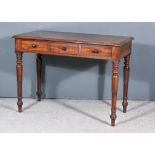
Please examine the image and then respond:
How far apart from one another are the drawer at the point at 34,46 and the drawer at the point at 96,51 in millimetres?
358

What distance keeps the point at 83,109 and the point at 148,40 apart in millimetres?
1005

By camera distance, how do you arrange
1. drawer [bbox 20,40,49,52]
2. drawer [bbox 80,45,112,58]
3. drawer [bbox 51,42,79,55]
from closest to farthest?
1. drawer [bbox 80,45,112,58]
2. drawer [bbox 51,42,79,55]
3. drawer [bbox 20,40,49,52]

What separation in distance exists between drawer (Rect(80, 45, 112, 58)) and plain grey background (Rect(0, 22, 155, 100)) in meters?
0.76

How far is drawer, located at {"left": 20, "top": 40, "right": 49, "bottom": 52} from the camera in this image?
11.3ft

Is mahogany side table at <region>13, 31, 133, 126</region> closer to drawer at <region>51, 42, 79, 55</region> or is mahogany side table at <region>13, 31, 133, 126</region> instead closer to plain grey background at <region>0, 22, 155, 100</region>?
drawer at <region>51, 42, 79, 55</region>

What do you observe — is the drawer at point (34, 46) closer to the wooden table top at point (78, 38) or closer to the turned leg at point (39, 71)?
the wooden table top at point (78, 38)

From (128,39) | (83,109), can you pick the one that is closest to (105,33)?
(128,39)

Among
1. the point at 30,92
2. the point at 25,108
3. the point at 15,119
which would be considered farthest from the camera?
the point at 30,92

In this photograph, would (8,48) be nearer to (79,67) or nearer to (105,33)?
(79,67)

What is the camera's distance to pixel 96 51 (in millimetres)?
3256

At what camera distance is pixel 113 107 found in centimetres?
338

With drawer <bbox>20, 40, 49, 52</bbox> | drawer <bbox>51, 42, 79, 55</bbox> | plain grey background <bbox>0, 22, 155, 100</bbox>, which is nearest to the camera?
drawer <bbox>51, 42, 79, 55</bbox>

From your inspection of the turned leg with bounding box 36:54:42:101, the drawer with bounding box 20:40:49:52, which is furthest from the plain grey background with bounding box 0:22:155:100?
the drawer with bounding box 20:40:49:52

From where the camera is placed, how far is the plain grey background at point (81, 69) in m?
4.01
